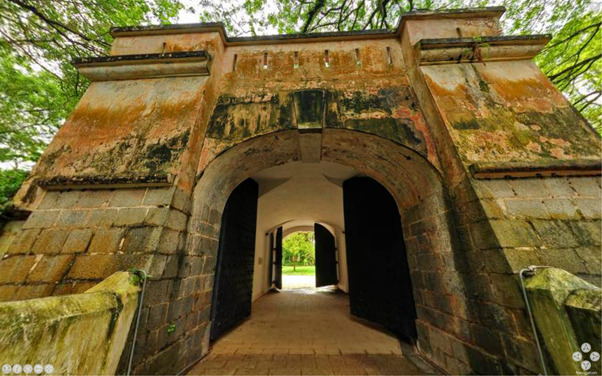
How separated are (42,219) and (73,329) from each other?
1913 mm

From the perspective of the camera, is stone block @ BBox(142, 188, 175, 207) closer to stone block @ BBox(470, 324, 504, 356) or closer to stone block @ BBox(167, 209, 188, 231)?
stone block @ BBox(167, 209, 188, 231)

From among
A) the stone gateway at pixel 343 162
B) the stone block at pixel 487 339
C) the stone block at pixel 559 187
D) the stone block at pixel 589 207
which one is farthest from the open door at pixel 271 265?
the stone block at pixel 589 207

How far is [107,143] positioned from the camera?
2787 mm

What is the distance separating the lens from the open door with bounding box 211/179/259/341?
3791mm

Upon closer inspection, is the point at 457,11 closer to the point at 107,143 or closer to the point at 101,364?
the point at 107,143

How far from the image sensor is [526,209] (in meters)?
2.15

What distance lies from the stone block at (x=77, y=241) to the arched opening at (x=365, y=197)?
1.03m

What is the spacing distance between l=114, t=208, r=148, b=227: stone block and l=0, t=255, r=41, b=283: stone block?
85cm

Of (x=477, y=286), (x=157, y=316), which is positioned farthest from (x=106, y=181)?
(x=477, y=286)

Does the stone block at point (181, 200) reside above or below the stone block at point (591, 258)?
above

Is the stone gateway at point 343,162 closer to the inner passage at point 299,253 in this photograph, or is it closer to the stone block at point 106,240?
the stone block at point 106,240

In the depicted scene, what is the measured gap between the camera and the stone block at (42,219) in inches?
92.4

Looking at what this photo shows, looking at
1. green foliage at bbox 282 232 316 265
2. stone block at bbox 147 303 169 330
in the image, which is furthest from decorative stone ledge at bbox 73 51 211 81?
green foliage at bbox 282 232 316 265

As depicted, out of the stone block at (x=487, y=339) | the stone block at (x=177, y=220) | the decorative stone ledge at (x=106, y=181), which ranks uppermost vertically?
the decorative stone ledge at (x=106, y=181)
